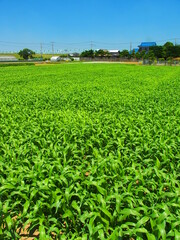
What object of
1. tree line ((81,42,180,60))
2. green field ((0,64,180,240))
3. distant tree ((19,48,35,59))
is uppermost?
distant tree ((19,48,35,59))

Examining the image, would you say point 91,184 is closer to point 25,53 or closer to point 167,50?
point 167,50

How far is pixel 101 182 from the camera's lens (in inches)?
124

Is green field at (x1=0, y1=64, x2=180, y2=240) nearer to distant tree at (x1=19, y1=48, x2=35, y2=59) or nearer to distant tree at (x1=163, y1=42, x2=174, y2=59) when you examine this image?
distant tree at (x1=163, y1=42, x2=174, y2=59)

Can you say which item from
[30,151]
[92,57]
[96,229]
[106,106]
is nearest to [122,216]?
[96,229]

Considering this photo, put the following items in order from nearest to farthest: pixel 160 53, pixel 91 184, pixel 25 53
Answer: pixel 91 184 < pixel 160 53 < pixel 25 53

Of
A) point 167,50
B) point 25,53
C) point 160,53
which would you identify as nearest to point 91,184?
point 167,50

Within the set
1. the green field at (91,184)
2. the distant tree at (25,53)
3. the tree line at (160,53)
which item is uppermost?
the distant tree at (25,53)

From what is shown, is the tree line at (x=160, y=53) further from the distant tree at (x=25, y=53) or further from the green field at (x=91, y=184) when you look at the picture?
the green field at (x=91, y=184)

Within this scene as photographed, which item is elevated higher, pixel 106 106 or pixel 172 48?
pixel 172 48

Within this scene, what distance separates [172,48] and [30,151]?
85741 mm

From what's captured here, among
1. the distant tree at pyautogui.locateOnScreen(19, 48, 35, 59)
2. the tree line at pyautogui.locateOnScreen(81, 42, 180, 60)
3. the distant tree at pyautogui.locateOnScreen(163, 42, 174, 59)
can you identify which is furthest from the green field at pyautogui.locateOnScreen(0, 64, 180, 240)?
the distant tree at pyautogui.locateOnScreen(19, 48, 35, 59)

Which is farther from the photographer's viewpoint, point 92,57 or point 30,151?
point 92,57

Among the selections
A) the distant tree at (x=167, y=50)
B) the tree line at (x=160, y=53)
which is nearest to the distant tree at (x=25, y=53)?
the tree line at (x=160, y=53)

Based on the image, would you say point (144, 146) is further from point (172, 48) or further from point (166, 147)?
point (172, 48)
